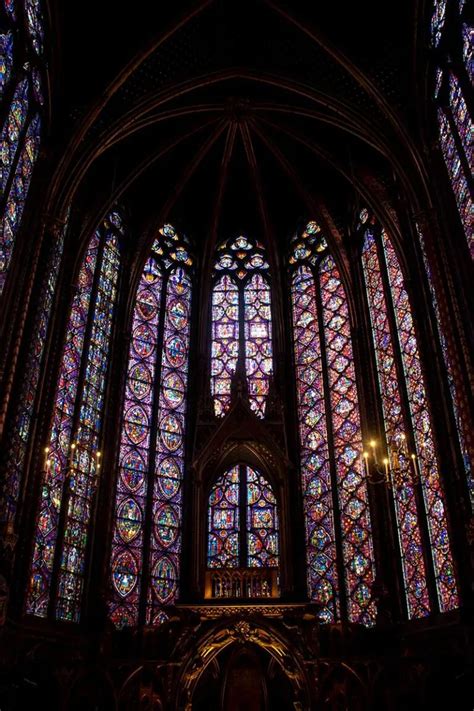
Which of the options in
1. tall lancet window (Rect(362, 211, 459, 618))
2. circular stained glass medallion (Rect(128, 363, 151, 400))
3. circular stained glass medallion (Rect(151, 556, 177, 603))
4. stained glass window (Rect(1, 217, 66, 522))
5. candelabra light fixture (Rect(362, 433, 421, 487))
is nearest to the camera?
stained glass window (Rect(1, 217, 66, 522))

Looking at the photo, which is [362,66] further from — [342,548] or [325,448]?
[342,548]

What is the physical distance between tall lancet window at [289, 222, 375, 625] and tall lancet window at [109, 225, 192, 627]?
2977 millimetres

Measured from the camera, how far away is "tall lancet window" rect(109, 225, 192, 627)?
1583cm

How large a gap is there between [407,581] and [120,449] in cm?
683

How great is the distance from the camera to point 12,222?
13578 mm

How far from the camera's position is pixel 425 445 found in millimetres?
15180

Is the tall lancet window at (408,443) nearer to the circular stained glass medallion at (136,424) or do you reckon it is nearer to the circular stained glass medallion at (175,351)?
the circular stained glass medallion at (175,351)

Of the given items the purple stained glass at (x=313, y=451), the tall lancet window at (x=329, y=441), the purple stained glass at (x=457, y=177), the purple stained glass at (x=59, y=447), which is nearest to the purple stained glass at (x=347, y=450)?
the tall lancet window at (x=329, y=441)

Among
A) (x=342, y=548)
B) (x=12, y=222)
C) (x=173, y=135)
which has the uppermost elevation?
(x=173, y=135)

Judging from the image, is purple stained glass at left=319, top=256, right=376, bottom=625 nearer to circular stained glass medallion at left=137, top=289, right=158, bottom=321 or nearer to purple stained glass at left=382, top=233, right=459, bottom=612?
purple stained glass at left=382, top=233, right=459, bottom=612

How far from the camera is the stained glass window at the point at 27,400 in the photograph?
12.6 metres

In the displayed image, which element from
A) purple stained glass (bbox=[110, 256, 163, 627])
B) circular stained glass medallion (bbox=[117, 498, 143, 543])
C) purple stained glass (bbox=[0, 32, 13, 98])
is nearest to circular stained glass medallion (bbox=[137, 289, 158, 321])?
purple stained glass (bbox=[110, 256, 163, 627])

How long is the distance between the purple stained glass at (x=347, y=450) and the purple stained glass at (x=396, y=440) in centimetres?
79

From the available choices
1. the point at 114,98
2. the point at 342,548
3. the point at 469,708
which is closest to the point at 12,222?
the point at 114,98
